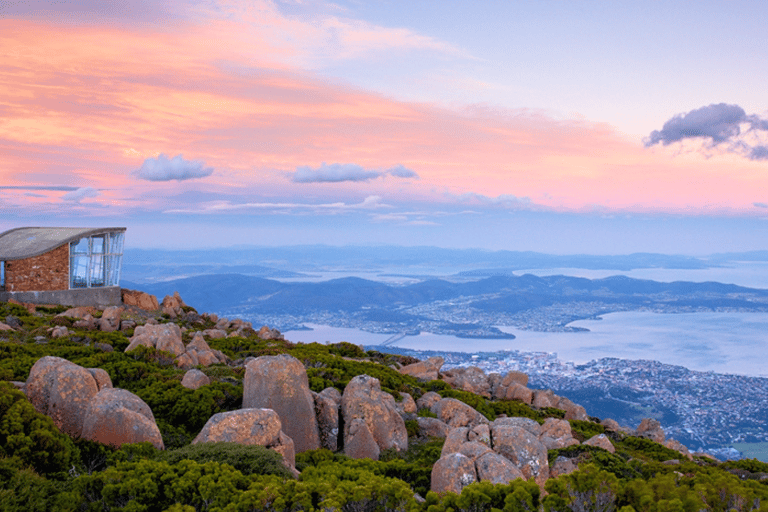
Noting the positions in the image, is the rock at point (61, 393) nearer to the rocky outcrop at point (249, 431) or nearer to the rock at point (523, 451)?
the rocky outcrop at point (249, 431)

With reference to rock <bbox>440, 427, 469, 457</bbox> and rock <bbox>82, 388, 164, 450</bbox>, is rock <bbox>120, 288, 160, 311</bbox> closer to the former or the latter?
rock <bbox>82, 388, 164, 450</bbox>

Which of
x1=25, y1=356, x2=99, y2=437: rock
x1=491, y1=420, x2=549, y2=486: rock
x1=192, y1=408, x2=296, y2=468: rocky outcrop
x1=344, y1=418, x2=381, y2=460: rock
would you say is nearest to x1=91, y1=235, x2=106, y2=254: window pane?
x1=25, y1=356, x2=99, y2=437: rock

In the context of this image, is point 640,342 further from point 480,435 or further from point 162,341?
point 480,435

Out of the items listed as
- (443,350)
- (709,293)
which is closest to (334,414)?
(443,350)

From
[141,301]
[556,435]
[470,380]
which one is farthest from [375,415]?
[141,301]

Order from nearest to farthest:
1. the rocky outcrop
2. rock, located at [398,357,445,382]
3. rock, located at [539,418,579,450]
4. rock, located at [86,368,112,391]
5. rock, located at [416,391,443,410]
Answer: the rocky outcrop
rock, located at [86,368,112,391]
rock, located at [539,418,579,450]
rock, located at [416,391,443,410]
rock, located at [398,357,445,382]
